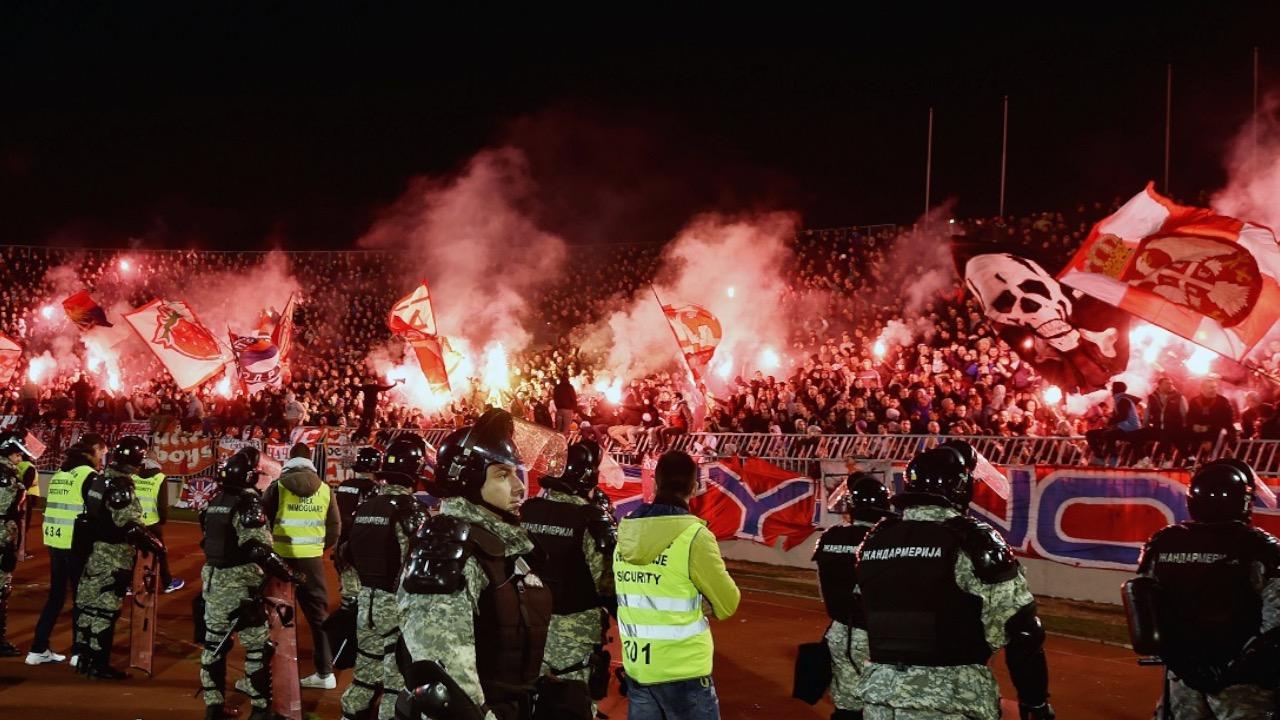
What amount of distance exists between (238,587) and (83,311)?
95.3 ft

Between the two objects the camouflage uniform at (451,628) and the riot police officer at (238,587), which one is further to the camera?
the riot police officer at (238,587)

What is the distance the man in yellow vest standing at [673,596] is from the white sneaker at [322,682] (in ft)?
16.5

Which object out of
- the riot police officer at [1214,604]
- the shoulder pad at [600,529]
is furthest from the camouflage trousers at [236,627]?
the riot police officer at [1214,604]

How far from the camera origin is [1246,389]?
15.8 m

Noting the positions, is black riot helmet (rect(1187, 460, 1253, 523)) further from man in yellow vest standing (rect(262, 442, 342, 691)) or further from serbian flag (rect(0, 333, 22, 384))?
serbian flag (rect(0, 333, 22, 384))

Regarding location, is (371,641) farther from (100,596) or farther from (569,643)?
(100,596)

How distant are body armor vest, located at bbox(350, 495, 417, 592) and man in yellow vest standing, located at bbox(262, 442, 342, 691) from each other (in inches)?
80.6

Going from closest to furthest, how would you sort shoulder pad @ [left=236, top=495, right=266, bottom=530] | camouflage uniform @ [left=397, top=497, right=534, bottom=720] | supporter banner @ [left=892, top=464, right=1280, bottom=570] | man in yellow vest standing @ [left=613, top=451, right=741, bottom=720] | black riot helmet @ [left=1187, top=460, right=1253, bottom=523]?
camouflage uniform @ [left=397, top=497, right=534, bottom=720] → man in yellow vest standing @ [left=613, top=451, right=741, bottom=720] → black riot helmet @ [left=1187, top=460, right=1253, bottom=523] → shoulder pad @ [left=236, top=495, right=266, bottom=530] → supporter banner @ [left=892, top=464, right=1280, bottom=570]

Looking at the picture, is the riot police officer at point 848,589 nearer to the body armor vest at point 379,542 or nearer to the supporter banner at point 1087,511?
the body armor vest at point 379,542

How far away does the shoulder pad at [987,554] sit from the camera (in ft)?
13.9

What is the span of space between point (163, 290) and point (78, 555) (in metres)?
40.7

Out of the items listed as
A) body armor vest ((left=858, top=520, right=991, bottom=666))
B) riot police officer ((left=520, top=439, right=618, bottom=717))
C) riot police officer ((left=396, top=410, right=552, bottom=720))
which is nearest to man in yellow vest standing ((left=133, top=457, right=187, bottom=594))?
riot police officer ((left=520, top=439, right=618, bottom=717))

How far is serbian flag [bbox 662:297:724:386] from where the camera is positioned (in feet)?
68.7

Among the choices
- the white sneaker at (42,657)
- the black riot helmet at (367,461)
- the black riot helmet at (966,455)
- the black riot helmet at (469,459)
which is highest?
the black riot helmet at (966,455)
